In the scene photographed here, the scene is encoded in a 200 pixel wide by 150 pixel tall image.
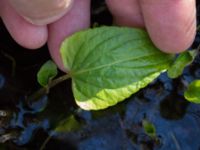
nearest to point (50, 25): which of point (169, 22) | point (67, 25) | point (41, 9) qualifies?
point (67, 25)

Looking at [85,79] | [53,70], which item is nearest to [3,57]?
[53,70]

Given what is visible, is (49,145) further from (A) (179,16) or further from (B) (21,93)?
(A) (179,16)

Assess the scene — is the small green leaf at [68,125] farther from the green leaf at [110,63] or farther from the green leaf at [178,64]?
the green leaf at [178,64]

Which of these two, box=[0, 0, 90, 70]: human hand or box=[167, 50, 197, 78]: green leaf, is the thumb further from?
box=[167, 50, 197, 78]: green leaf

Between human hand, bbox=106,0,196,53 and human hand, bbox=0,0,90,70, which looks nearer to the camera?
human hand, bbox=106,0,196,53

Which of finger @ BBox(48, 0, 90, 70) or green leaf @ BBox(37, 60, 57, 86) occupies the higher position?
finger @ BBox(48, 0, 90, 70)

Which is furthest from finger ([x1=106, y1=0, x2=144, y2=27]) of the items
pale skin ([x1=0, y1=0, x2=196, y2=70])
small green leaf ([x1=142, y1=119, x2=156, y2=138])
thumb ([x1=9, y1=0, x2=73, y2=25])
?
small green leaf ([x1=142, y1=119, x2=156, y2=138])
